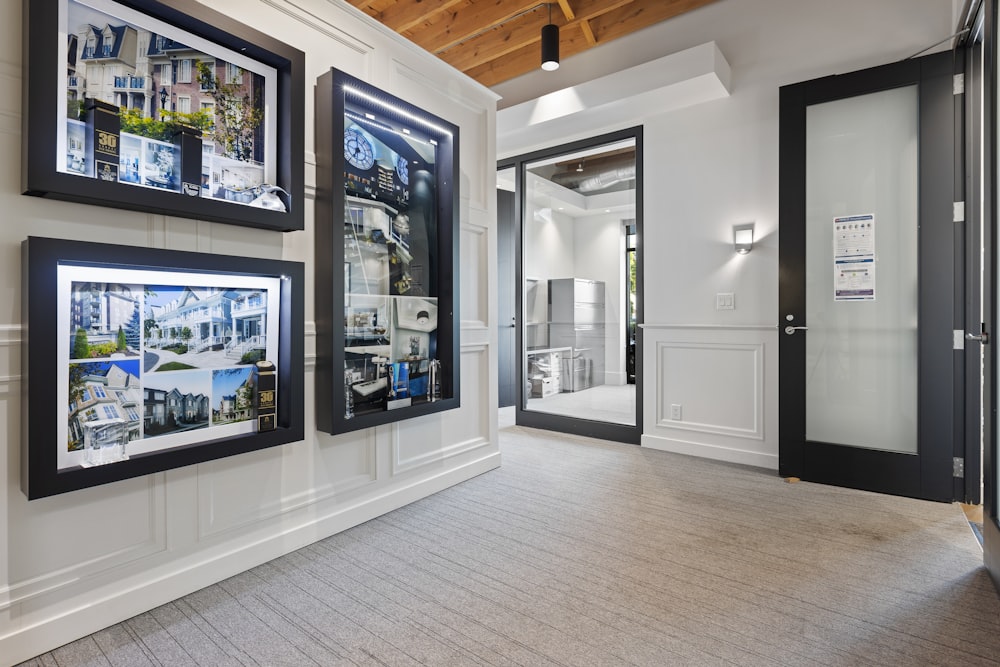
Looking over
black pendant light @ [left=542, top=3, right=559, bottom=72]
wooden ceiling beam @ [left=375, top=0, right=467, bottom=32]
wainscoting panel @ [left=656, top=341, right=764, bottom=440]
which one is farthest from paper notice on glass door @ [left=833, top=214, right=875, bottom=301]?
wooden ceiling beam @ [left=375, top=0, right=467, bottom=32]

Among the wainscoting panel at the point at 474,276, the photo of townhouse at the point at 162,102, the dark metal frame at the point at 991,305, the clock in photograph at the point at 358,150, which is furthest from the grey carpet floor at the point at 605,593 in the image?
the clock in photograph at the point at 358,150

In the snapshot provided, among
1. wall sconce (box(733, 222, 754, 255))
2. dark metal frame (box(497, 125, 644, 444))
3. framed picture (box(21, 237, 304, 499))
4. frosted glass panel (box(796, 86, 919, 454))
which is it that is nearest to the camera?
framed picture (box(21, 237, 304, 499))

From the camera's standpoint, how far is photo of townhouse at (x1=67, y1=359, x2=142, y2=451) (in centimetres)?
159

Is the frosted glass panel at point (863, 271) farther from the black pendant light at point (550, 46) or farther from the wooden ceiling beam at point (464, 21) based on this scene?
the wooden ceiling beam at point (464, 21)

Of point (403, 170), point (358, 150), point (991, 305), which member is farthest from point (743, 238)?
point (358, 150)

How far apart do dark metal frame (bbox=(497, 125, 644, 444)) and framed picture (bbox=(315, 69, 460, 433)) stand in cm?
183

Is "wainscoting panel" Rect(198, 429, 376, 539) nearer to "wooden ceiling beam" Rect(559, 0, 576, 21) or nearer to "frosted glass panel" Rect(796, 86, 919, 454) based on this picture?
"frosted glass panel" Rect(796, 86, 919, 454)

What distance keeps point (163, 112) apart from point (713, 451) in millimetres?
3820

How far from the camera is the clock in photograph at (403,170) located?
272 centimetres

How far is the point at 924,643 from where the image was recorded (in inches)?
63.1

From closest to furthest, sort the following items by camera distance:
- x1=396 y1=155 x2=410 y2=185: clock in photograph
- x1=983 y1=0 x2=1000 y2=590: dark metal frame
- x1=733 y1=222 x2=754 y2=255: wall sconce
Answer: x1=983 y1=0 x2=1000 y2=590: dark metal frame → x1=396 y1=155 x2=410 y2=185: clock in photograph → x1=733 y1=222 x2=754 y2=255: wall sconce

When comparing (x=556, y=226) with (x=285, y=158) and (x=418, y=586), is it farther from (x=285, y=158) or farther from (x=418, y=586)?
(x=418, y=586)

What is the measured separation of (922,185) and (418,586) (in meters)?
3.45

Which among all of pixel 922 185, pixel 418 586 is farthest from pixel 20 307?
pixel 922 185
